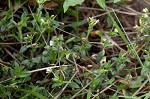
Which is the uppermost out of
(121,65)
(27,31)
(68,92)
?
(27,31)

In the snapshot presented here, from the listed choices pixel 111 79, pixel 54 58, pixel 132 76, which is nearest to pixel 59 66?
pixel 54 58

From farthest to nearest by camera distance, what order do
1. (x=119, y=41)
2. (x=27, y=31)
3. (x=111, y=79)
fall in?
(x=119, y=41) < (x=27, y=31) < (x=111, y=79)

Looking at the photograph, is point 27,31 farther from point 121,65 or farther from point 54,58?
point 121,65

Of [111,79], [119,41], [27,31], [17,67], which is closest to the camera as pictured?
[17,67]

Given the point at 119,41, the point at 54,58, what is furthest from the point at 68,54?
the point at 119,41

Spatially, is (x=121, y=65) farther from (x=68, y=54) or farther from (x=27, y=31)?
(x=27, y=31)

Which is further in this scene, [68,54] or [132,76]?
[132,76]

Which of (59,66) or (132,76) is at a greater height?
(59,66)
